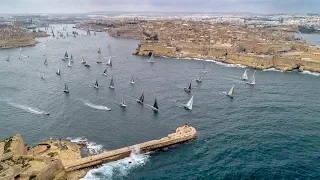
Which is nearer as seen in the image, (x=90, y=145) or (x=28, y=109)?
(x=90, y=145)

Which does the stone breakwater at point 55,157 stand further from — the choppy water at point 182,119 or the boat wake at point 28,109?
the boat wake at point 28,109

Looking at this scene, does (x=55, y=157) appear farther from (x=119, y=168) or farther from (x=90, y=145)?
(x=119, y=168)

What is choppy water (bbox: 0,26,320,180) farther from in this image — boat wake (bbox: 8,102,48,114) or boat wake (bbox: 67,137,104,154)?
boat wake (bbox: 67,137,104,154)

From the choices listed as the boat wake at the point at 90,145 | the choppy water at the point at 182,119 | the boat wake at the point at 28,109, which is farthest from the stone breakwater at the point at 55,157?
the boat wake at the point at 28,109

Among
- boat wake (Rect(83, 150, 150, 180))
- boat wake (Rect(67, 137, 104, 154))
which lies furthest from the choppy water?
boat wake (Rect(67, 137, 104, 154))

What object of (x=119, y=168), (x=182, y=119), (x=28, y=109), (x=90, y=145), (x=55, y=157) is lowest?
(x=119, y=168)

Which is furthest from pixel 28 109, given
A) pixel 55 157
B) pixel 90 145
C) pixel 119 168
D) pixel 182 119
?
pixel 182 119
